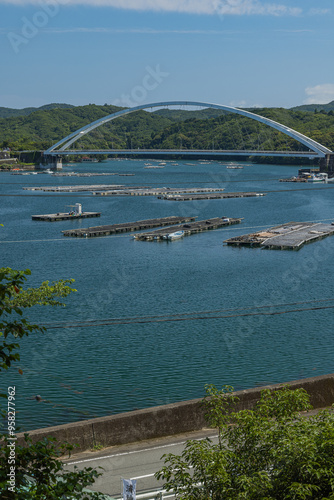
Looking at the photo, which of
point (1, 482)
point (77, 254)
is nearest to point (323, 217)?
point (77, 254)

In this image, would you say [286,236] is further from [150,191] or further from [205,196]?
[150,191]

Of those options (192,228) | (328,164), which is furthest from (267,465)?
(328,164)

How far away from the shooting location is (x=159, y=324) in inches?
1006

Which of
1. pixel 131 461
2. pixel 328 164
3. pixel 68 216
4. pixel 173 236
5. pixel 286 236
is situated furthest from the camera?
pixel 328 164

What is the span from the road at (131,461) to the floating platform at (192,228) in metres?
36.4

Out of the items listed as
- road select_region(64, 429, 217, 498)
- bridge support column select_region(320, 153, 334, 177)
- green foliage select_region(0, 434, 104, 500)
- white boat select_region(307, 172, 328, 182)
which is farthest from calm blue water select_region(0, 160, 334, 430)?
bridge support column select_region(320, 153, 334, 177)

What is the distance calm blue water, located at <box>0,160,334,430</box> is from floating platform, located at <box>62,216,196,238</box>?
5.20ft

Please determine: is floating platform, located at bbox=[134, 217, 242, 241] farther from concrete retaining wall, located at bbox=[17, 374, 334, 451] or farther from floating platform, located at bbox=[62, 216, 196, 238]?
concrete retaining wall, located at bbox=[17, 374, 334, 451]

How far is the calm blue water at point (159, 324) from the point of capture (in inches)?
740

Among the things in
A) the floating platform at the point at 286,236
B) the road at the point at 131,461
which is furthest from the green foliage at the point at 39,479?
the floating platform at the point at 286,236

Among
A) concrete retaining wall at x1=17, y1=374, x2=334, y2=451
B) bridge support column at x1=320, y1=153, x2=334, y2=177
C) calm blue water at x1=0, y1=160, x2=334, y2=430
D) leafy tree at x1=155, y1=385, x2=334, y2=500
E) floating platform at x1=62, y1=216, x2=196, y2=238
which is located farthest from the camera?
bridge support column at x1=320, y1=153, x2=334, y2=177

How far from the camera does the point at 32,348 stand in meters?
22.5

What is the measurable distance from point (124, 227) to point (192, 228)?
5.82 metres

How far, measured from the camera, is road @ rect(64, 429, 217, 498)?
10125 mm
